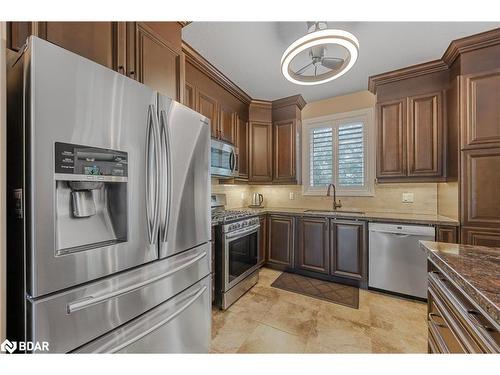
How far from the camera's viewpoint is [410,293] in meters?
2.35

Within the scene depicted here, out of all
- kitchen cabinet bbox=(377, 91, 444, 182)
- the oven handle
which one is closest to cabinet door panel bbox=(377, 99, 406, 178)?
kitchen cabinet bbox=(377, 91, 444, 182)

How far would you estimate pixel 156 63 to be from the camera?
4.94ft

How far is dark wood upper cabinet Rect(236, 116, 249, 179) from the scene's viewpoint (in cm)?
319

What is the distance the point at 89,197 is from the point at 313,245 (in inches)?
102

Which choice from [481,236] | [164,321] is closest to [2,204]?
[164,321]

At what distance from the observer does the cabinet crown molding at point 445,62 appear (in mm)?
2012

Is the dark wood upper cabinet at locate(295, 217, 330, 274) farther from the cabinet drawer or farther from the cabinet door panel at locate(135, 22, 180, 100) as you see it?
the cabinet door panel at locate(135, 22, 180, 100)

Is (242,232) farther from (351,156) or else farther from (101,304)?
(351,156)

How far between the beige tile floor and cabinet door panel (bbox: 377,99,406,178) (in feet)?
4.94

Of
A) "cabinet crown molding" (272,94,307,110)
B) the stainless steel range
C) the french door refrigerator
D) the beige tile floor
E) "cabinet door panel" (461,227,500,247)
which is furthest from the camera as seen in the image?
"cabinet crown molding" (272,94,307,110)
